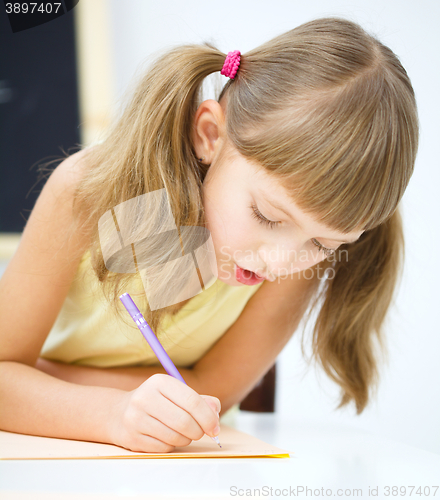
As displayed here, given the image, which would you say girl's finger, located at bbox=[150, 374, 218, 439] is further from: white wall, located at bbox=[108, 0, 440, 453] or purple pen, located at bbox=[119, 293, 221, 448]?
white wall, located at bbox=[108, 0, 440, 453]

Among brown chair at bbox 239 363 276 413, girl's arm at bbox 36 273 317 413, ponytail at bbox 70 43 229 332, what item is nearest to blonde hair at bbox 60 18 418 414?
ponytail at bbox 70 43 229 332

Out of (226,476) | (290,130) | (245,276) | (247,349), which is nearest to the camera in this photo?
(226,476)

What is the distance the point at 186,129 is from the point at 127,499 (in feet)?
1.31

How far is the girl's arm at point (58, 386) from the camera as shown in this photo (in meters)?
0.44

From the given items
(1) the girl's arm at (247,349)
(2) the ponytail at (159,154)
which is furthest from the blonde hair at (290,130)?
(1) the girl's arm at (247,349)

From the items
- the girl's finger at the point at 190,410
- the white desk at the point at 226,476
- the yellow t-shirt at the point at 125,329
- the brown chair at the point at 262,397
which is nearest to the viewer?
the white desk at the point at 226,476

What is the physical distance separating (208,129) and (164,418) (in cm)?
32

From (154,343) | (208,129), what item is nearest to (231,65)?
(208,129)

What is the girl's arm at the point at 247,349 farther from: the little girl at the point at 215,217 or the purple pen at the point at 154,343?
the purple pen at the point at 154,343

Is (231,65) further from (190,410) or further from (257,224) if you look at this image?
(190,410)

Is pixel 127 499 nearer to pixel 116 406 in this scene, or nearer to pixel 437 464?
pixel 116 406

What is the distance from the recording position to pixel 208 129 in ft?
1.86

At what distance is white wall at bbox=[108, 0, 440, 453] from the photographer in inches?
39.3

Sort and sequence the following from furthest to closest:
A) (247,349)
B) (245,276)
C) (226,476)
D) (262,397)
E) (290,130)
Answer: (262,397) < (247,349) < (245,276) < (290,130) < (226,476)
